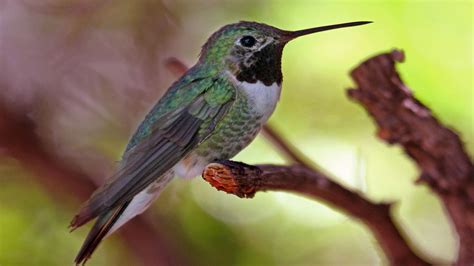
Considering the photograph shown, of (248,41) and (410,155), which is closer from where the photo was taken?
(410,155)

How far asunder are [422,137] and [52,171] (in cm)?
121

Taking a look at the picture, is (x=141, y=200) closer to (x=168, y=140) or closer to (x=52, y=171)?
(x=168, y=140)

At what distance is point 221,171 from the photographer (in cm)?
199

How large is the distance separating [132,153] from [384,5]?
5.68ft

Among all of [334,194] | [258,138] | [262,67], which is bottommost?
[258,138]

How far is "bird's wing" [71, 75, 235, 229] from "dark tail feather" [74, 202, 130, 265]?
0.25ft

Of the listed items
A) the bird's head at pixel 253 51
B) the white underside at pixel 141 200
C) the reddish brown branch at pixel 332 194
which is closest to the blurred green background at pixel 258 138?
the white underside at pixel 141 200

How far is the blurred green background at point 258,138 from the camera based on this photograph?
3.02 m

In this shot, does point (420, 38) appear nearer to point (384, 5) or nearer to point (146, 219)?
point (384, 5)

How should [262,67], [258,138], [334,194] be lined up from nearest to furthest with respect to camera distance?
[334,194], [262,67], [258,138]

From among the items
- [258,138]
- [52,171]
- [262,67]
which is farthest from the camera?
[258,138]

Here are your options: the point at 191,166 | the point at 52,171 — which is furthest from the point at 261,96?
the point at 52,171

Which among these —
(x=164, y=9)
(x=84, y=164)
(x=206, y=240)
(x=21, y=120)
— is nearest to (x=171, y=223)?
(x=206, y=240)

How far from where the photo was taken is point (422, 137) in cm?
227
